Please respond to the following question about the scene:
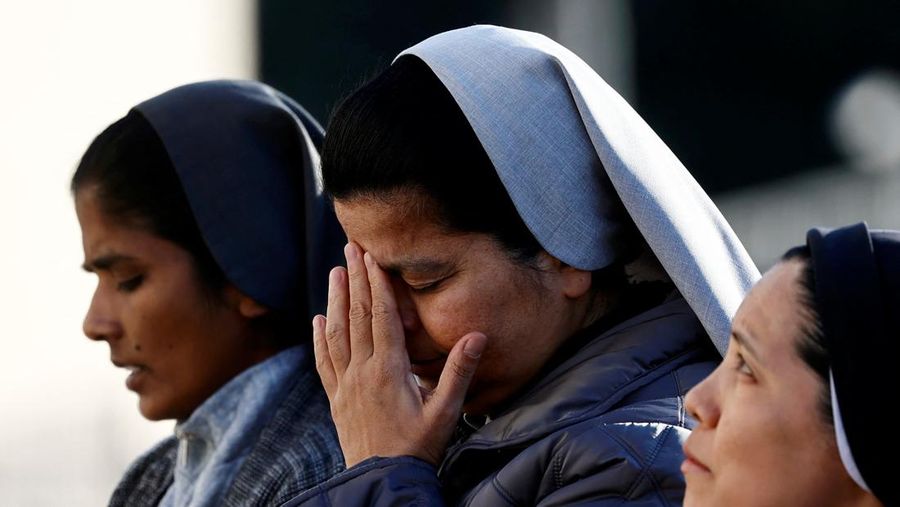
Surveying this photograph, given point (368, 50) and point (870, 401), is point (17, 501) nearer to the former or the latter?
point (368, 50)

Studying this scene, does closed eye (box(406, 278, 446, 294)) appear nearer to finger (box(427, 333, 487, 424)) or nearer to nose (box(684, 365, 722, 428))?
finger (box(427, 333, 487, 424))

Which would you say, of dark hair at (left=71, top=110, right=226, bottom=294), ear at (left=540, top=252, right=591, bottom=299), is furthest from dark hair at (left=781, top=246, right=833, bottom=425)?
dark hair at (left=71, top=110, right=226, bottom=294)

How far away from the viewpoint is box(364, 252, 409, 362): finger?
10.1ft

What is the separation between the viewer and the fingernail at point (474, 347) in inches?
115

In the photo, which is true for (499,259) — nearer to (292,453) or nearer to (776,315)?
(776,315)

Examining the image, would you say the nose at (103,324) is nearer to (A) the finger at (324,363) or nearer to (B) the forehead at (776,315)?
(A) the finger at (324,363)

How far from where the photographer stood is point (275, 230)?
407 cm

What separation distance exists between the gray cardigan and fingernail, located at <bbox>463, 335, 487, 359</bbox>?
98 cm

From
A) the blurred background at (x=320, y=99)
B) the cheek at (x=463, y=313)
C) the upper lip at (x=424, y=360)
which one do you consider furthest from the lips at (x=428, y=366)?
the blurred background at (x=320, y=99)

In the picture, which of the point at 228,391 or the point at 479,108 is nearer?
the point at 479,108

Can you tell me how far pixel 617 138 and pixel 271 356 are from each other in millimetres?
1550

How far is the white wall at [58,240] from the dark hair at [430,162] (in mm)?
6665

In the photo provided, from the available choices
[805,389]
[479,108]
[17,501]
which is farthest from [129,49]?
[805,389]

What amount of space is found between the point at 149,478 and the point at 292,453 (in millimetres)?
763
